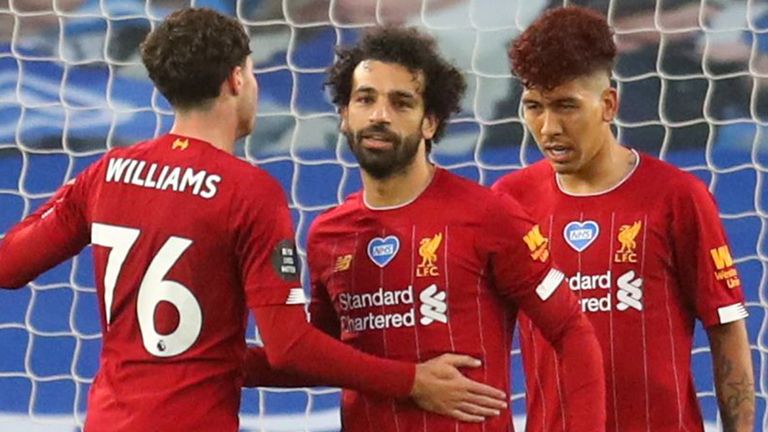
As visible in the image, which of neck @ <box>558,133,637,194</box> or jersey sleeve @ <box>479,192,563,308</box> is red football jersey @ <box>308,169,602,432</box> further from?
neck @ <box>558,133,637,194</box>

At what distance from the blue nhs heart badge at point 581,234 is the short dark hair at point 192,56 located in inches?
24.9

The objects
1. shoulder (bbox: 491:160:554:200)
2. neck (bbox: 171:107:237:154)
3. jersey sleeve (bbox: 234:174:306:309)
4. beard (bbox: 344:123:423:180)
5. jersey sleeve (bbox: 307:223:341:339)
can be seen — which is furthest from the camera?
shoulder (bbox: 491:160:554:200)

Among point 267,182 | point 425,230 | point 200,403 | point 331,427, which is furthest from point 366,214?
point 331,427

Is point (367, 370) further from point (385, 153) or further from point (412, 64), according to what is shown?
point (412, 64)

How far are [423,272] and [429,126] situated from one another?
0.25m

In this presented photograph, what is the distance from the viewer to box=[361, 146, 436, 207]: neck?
2287 mm

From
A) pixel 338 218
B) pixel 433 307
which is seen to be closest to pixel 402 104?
pixel 338 218

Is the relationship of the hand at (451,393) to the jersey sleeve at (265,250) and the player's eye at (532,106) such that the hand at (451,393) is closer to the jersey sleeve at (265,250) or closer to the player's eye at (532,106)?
the jersey sleeve at (265,250)

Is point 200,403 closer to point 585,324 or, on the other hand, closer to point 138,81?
point 585,324

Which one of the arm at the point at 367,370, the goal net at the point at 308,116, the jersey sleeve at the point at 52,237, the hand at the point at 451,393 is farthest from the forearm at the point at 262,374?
the goal net at the point at 308,116

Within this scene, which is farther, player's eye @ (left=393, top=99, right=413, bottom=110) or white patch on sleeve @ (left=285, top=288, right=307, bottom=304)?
player's eye @ (left=393, top=99, right=413, bottom=110)

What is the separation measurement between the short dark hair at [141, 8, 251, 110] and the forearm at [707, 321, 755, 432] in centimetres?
92

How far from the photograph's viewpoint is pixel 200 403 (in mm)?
2088

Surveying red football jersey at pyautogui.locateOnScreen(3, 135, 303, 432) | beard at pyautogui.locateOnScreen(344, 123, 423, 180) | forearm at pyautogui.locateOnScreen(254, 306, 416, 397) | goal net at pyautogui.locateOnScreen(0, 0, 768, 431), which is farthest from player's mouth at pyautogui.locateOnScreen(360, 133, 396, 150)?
goal net at pyautogui.locateOnScreen(0, 0, 768, 431)
